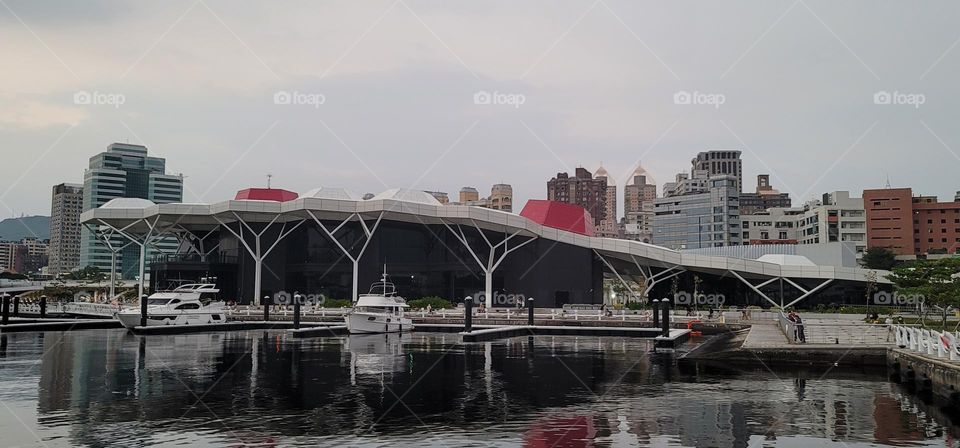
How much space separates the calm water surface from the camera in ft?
66.2

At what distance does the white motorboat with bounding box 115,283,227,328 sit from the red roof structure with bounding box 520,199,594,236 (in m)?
38.1

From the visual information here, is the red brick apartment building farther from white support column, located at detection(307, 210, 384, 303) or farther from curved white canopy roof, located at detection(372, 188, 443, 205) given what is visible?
white support column, located at detection(307, 210, 384, 303)

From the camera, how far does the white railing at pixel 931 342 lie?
2773cm

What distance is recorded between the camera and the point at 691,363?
3756 cm

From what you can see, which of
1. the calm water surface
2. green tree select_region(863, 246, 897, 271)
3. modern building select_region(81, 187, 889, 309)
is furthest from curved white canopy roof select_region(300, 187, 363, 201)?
green tree select_region(863, 246, 897, 271)

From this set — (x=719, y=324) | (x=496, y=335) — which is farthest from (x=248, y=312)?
(x=719, y=324)

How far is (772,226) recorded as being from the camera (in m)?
Answer: 175

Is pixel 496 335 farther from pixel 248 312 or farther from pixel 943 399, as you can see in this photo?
pixel 943 399

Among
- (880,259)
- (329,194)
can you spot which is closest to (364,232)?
(329,194)

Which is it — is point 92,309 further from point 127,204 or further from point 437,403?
point 437,403

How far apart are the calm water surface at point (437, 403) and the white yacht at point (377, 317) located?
16930 millimetres

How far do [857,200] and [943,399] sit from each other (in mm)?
144184

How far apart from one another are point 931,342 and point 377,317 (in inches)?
1555

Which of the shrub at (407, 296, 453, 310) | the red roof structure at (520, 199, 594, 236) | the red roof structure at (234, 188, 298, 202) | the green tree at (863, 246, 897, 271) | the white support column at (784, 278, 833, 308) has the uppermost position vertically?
the red roof structure at (234, 188, 298, 202)
